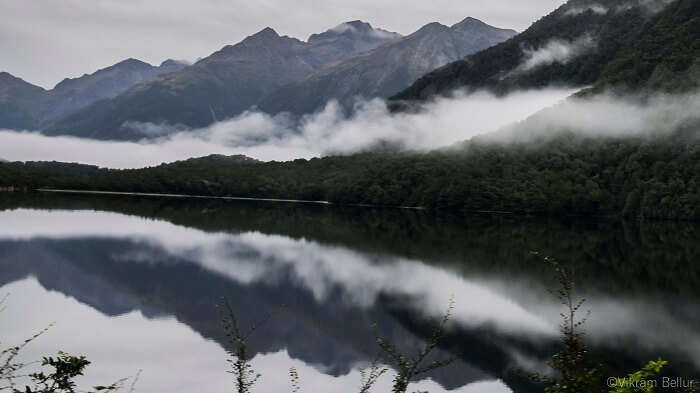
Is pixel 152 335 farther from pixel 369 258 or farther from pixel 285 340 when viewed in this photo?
pixel 369 258

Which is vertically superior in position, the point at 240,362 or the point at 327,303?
the point at 240,362

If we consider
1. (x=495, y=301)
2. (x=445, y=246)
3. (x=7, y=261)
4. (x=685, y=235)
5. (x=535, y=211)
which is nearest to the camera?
(x=495, y=301)

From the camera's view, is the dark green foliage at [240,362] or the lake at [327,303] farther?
the lake at [327,303]

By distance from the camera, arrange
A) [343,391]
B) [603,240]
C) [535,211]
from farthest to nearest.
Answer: [535,211]
[603,240]
[343,391]

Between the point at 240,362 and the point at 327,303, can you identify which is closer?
the point at 240,362

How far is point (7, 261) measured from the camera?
194 feet

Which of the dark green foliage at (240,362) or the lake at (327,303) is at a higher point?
the dark green foliage at (240,362)

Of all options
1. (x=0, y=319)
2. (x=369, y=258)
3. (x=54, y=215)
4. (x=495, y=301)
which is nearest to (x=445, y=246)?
(x=369, y=258)

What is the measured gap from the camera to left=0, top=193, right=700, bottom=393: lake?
3047 cm

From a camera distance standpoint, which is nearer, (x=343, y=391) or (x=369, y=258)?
(x=343, y=391)

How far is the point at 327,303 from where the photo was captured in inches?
1849

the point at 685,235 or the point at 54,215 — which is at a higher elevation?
the point at 54,215

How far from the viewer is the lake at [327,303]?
100.0 feet

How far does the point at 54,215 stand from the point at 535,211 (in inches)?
4761
